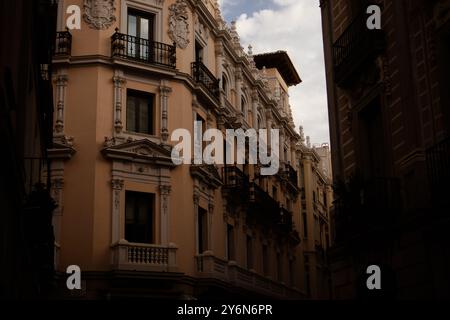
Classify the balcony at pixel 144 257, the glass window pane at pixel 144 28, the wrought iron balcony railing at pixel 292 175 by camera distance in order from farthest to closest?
the wrought iron balcony railing at pixel 292 175
the glass window pane at pixel 144 28
the balcony at pixel 144 257

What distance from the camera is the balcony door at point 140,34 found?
27.3 m

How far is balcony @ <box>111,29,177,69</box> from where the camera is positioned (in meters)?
26.8

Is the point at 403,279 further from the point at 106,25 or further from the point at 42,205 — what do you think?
the point at 106,25

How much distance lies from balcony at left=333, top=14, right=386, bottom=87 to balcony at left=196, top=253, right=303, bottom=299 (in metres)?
12.2

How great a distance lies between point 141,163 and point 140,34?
521cm

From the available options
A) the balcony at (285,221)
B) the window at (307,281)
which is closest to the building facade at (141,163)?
the balcony at (285,221)

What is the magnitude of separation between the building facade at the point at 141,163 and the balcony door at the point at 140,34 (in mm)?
42

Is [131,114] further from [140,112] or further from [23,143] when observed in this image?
[23,143]

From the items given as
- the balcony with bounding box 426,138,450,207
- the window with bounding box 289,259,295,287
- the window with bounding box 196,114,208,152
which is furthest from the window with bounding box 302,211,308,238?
the balcony with bounding box 426,138,450,207

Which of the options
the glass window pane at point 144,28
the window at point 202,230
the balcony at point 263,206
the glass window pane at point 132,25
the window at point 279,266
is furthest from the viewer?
the window at point 279,266

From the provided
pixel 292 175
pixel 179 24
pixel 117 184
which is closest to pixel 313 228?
pixel 292 175

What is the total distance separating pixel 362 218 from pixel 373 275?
1.11 meters

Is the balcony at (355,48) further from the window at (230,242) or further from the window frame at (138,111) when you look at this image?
the window at (230,242)
